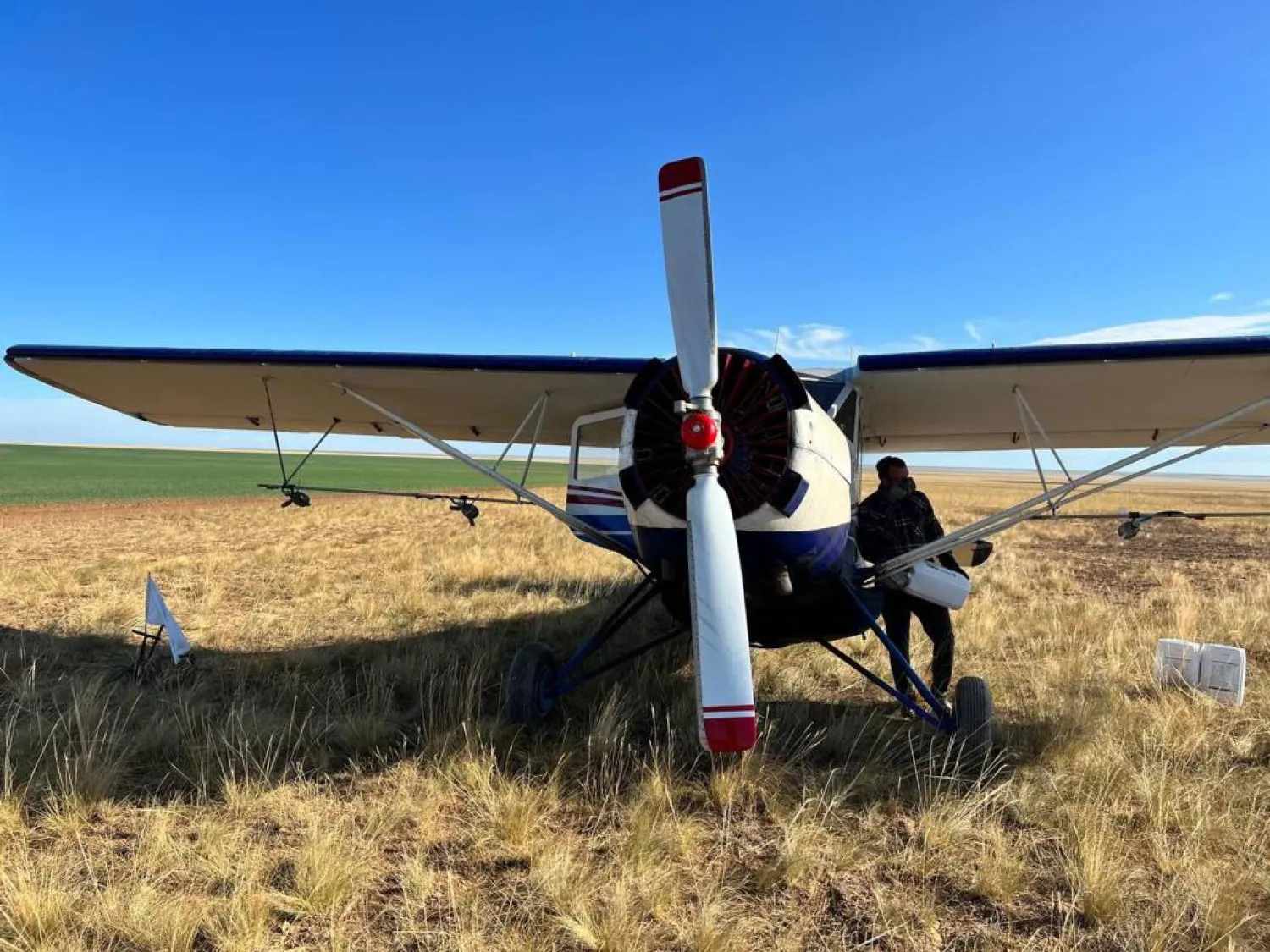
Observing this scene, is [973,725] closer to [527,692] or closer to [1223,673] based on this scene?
[1223,673]

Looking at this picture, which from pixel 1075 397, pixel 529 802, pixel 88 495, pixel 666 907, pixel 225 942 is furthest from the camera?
pixel 88 495

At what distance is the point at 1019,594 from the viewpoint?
1063cm

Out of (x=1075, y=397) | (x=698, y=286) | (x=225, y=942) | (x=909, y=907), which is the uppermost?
(x=698, y=286)

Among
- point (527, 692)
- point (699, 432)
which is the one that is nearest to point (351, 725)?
point (527, 692)

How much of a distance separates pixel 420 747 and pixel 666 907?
7.52ft

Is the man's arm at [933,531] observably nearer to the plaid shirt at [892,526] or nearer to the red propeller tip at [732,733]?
the plaid shirt at [892,526]

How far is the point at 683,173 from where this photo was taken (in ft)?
→ 12.0

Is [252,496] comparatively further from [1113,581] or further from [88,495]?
[1113,581]

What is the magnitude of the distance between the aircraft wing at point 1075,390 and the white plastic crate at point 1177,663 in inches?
69.3

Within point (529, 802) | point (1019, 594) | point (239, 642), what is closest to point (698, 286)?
point (529, 802)

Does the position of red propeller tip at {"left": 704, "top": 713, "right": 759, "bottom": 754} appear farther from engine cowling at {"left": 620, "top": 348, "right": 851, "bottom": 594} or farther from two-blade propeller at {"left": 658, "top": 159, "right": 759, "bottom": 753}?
engine cowling at {"left": 620, "top": 348, "right": 851, "bottom": 594}

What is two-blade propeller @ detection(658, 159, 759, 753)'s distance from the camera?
3258 millimetres

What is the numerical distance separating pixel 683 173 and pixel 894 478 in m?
3.17

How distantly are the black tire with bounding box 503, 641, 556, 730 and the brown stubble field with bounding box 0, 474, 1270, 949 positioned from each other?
0.52 ft
